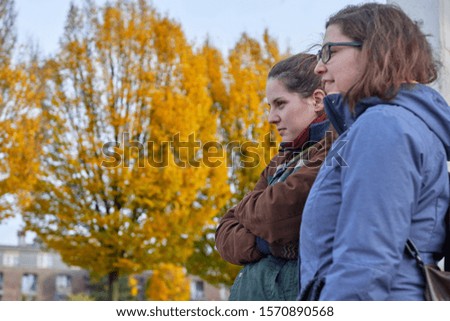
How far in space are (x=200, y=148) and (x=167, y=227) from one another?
76.2 inches

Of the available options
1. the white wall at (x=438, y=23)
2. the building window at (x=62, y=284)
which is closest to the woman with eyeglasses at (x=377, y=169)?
the white wall at (x=438, y=23)

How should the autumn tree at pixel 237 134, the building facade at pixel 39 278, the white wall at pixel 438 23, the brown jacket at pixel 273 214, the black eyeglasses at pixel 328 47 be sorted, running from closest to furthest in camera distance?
1. the black eyeglasses at pixel 328 47
2. the brown jacket at pixel 273 214
3. the white wall at pixel 438 23
4. the autumn tree at pixel 237 134
5. the building facade at pixel 39 278

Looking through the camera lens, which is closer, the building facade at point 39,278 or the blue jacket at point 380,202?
the blue jacket at point 380,202

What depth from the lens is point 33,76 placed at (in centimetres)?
1312

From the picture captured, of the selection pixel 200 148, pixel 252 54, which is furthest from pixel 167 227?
pixel 252 54

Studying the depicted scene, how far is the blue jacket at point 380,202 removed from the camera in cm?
131

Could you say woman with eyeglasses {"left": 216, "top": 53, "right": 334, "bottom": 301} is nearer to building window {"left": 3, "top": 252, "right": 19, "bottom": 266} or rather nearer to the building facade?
the building facade

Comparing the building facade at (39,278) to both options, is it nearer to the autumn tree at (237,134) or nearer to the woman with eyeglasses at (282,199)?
the autumn tree at (237,134)

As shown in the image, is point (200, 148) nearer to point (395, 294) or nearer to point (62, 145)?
point (62, 145)

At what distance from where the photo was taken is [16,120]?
12914mm

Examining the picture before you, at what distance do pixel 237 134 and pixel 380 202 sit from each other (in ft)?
48.9

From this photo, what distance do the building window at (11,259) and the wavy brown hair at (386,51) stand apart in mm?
49410

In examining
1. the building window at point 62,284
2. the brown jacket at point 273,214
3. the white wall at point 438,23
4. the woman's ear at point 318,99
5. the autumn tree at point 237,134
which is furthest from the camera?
the building window at point 62,284

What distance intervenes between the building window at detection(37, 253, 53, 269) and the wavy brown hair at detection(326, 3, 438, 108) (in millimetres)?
47500
